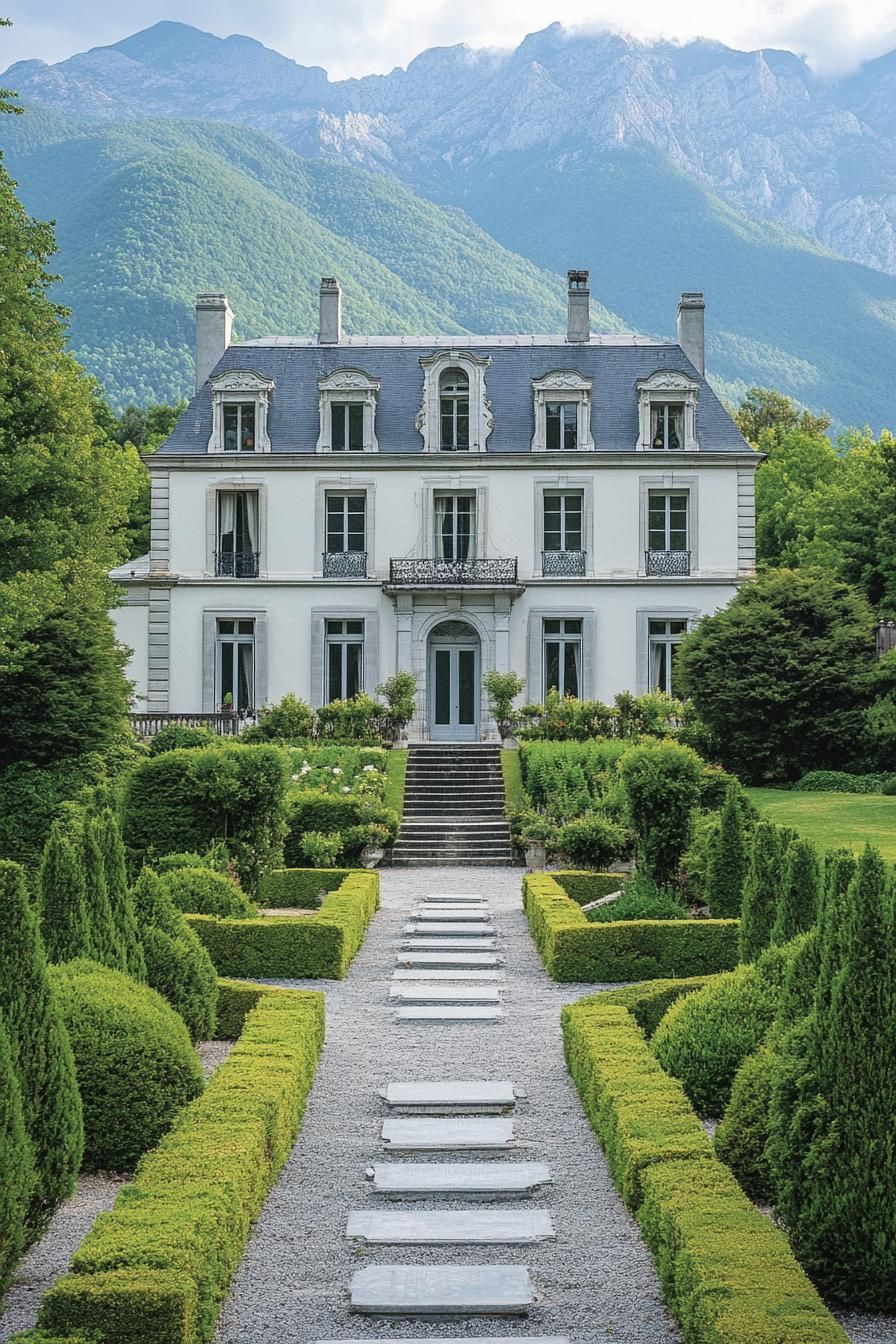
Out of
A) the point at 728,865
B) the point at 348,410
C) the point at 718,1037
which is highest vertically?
the point at 348,410

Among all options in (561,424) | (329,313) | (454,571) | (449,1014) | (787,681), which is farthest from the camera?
(329,313)

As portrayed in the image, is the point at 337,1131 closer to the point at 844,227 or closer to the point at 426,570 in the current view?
the point at 426,570

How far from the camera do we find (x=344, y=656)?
115ft

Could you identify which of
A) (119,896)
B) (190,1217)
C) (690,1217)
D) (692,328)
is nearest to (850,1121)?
(690,1217)

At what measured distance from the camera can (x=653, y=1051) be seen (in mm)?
9141

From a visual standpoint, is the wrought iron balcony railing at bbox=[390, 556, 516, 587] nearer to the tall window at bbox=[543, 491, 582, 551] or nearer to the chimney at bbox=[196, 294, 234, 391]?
the tall window at bbox=[543, 491, 582, 551]

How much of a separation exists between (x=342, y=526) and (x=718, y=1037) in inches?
1079

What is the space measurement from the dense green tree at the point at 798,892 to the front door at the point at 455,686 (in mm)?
25756

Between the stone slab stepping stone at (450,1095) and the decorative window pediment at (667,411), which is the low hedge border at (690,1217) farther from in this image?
the decorative window pediment at (667,411)

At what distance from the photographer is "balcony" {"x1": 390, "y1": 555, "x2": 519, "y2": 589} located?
34406 mm

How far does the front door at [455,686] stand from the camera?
3491cm

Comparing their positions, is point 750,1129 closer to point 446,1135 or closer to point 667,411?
point 446,1135

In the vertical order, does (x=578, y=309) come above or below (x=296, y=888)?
above

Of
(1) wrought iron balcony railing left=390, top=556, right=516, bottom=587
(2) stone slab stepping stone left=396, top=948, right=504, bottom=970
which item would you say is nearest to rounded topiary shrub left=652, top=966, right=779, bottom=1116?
(2) stone slab stepping stone left=396, top=948, right=504, bottom=970
